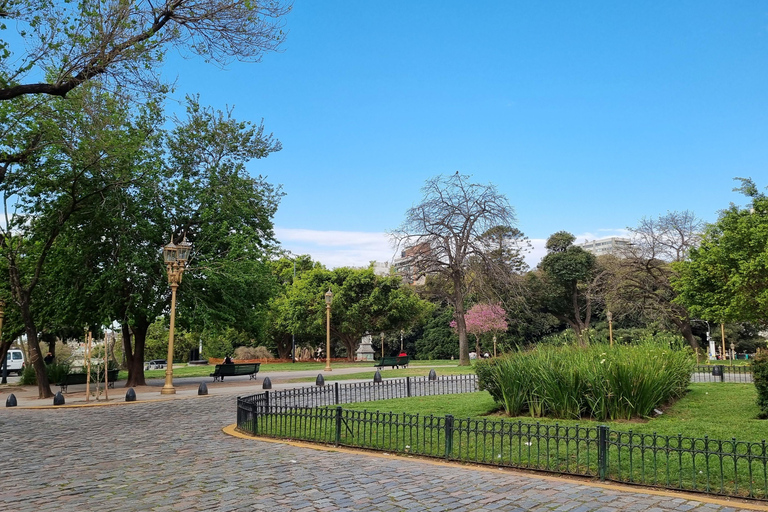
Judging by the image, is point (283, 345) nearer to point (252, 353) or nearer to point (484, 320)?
point (252, 353)

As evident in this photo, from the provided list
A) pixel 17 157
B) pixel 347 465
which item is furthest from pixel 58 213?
pixel 347 465

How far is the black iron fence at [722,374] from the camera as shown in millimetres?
19141

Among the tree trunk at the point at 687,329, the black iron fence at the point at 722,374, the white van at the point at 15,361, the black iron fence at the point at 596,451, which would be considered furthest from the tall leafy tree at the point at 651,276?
the white van at the point at 15,361

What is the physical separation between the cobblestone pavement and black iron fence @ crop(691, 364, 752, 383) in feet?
46.2

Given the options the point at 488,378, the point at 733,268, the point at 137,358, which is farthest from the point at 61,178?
the point at 733,268

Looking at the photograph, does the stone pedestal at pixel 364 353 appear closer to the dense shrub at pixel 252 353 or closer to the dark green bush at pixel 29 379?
the dense shrub at pixel 252 353

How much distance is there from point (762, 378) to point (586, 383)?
2723 mm

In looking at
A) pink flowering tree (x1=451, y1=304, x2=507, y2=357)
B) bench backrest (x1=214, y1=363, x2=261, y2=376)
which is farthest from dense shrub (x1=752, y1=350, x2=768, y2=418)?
pink flowering tree (x1=451, y1=304, x2=507, y2=357)

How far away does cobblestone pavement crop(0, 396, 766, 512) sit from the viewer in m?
6.21

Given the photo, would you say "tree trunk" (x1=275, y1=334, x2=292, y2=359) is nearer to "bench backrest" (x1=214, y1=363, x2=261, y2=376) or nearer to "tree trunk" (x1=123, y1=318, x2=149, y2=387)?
"bench backrest" (x1=214, y1=363, x2=261, y2=376)

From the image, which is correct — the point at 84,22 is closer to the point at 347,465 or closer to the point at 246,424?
the point at 246,424

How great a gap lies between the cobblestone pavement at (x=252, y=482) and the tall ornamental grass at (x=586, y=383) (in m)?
3.32

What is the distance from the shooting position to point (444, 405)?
45.5 ft

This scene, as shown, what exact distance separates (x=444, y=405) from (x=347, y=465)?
587 cm
